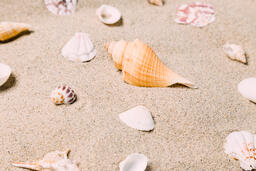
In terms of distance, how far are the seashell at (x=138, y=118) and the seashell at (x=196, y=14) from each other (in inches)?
44.0

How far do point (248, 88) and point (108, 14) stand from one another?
1.34 m

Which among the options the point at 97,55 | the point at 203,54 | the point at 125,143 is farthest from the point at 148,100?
the point at 203,54

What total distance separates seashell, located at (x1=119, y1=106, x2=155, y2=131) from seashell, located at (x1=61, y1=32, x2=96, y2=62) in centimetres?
58

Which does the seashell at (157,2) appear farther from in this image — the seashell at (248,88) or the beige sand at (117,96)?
the seashell at (248,88)

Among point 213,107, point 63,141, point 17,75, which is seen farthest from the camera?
point 17,75

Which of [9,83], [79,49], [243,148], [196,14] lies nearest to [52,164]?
[9,83]

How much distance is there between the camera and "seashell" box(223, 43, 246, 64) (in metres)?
1.95

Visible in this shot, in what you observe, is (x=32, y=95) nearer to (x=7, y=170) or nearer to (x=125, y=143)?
(x=7, y=170)

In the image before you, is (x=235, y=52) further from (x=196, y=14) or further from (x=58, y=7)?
(x=58, y=7)

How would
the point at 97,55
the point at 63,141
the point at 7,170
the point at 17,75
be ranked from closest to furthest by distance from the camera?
the point at 7,170
the point at 63,141
the point at 17,75
the point at 97,55

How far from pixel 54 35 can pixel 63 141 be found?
0.96 meters

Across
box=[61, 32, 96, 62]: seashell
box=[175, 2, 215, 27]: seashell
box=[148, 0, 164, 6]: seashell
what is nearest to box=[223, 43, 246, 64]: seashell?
box=[175, 2, 215, 27]: seashell

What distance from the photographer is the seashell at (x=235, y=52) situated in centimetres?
195

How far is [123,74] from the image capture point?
5.56 feet
